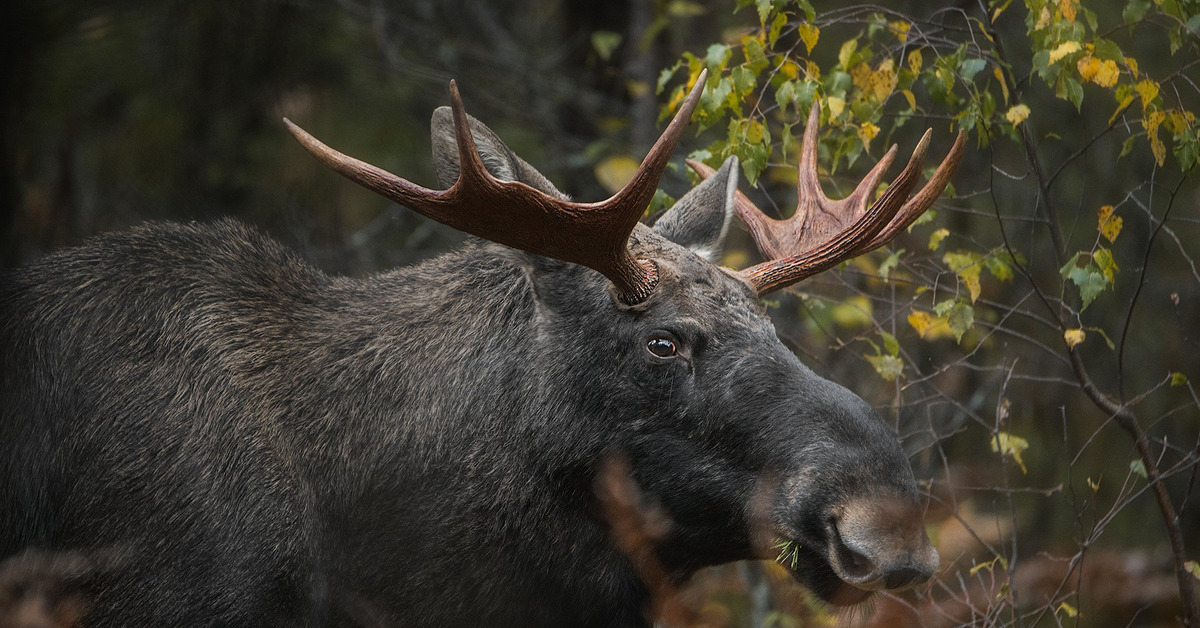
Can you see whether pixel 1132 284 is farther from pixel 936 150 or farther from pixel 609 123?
pixel 609 123

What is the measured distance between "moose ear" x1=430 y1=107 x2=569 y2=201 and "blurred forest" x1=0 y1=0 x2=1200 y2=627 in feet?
3.69

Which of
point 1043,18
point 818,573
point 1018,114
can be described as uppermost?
point 1043,18

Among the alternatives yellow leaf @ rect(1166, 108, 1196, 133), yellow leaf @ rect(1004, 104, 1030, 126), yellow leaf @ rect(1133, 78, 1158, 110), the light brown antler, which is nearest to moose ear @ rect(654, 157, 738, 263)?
the light brown antler

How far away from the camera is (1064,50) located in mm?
4258

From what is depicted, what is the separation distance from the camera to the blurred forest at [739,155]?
570cm

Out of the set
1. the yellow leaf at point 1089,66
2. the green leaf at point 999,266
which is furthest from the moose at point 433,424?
the green leaf at point 999,266

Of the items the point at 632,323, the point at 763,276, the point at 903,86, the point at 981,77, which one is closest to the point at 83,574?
the point at 632,323

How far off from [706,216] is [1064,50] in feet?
4.78

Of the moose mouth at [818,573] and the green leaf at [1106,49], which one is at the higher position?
the green leaf at [1106,49]

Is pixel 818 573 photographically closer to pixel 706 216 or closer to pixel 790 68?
pixel 706 216

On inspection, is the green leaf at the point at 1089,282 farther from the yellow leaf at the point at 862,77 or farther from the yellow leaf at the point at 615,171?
the yellow leaf at the point at 615,171

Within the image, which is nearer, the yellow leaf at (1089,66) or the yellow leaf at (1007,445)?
the yellow leaf at (1089,66)

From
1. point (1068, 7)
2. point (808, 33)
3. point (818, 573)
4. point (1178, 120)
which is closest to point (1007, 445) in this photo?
point (1178, 120)

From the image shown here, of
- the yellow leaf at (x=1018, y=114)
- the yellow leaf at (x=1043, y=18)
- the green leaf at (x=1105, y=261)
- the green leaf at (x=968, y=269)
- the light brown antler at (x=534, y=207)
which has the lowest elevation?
the green leaf at (x=968, y=269)
